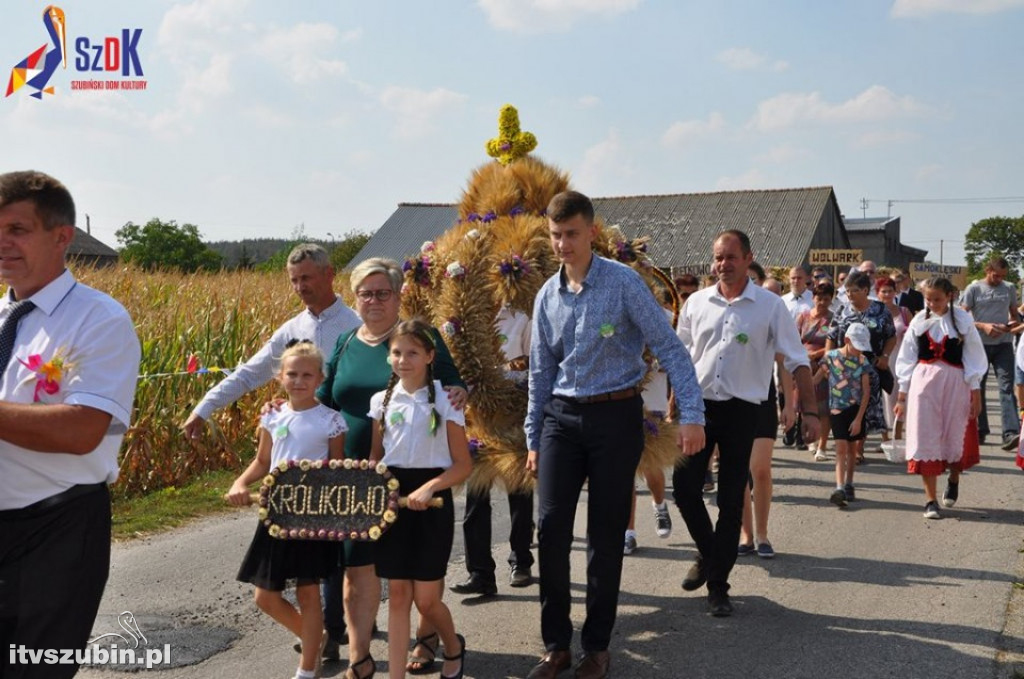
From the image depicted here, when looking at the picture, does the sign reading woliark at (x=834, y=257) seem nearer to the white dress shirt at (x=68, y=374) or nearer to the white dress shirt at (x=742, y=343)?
the white dress shirt at (x=742, y=343)

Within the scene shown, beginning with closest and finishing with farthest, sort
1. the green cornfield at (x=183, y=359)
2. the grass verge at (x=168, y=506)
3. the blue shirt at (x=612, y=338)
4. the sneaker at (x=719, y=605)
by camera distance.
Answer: the blue shirt at (x=612, y=338) → the sneaker at (x=719, y=605) → the grass verge at (x=168, y=506) → the green cornfield at (x=183, y=359)

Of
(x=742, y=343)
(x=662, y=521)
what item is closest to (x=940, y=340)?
(x=662, y=521)

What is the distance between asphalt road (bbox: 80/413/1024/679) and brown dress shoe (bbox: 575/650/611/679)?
212 millimetres

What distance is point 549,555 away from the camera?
5.15 metres

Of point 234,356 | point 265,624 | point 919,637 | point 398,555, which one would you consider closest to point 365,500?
point 398,555

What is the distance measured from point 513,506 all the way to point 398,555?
6.72 ft

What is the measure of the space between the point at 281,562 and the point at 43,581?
1600mm

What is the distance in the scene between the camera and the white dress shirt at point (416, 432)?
487 cm

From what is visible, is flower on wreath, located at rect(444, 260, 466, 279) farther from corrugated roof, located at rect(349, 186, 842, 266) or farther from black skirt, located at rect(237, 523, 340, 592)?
corrugated roof, located at rect(349, 186, 842, 266)

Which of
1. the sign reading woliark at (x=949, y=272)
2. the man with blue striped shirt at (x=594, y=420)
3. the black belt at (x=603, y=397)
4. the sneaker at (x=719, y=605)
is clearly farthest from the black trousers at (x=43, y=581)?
the sign reading woliark at (x=949, y=272)

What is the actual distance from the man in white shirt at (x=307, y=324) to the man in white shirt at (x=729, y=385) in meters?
2.27

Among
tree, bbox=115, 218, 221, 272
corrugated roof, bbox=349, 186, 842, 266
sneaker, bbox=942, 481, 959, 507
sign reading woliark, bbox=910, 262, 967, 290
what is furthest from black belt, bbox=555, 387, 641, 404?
tree, bbox=115, 218, 221, 272

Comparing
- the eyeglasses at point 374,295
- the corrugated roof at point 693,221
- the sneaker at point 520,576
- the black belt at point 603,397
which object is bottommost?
the sneaker at point 520,576

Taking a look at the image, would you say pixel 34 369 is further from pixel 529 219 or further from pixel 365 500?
pixel 529 219
